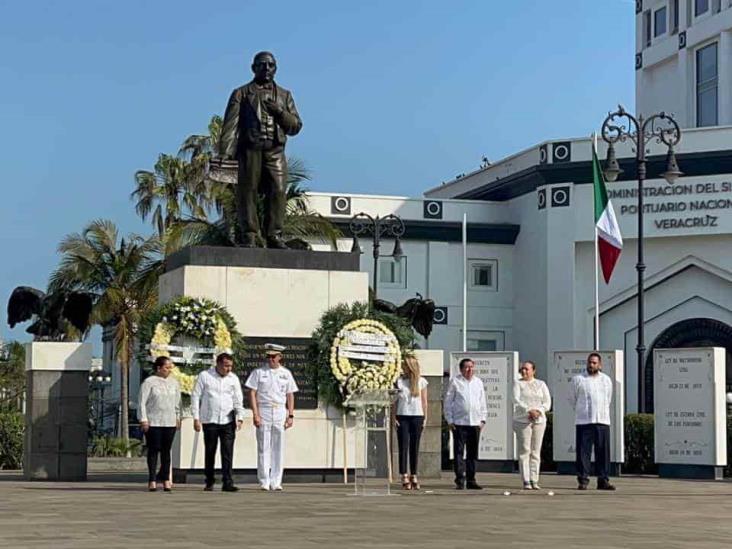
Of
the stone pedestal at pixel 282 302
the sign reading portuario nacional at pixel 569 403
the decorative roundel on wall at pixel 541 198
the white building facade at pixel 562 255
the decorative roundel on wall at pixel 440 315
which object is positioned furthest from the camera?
the decorative roundel on wall at pixel 440 315

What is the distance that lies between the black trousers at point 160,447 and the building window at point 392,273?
37270 millimetres

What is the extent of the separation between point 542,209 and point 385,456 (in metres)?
36.0

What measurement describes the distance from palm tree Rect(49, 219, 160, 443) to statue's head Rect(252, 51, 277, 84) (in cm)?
1924

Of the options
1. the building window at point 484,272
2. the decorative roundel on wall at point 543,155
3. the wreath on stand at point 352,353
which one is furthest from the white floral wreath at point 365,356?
the building window at point 484,272

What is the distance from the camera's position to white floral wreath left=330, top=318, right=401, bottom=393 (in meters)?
21.1

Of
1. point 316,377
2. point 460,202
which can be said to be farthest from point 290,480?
point 460,202

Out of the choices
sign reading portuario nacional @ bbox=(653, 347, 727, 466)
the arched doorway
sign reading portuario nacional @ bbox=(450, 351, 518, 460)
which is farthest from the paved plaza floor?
the arched doorway

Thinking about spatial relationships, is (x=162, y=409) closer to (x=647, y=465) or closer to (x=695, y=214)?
(x=647, y=465)

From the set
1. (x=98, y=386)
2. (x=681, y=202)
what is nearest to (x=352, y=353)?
(x=681, y=202)

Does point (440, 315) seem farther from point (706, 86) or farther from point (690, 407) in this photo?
point (690, 407)

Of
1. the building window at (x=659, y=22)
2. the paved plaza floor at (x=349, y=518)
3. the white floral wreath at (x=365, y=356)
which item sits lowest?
the paved plaza floor at (x=349, y=518)

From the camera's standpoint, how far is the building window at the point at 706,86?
6009 cm

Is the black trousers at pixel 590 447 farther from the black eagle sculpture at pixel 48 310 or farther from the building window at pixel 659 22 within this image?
the building window at pixel 659 22

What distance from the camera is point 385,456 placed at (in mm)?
18750
